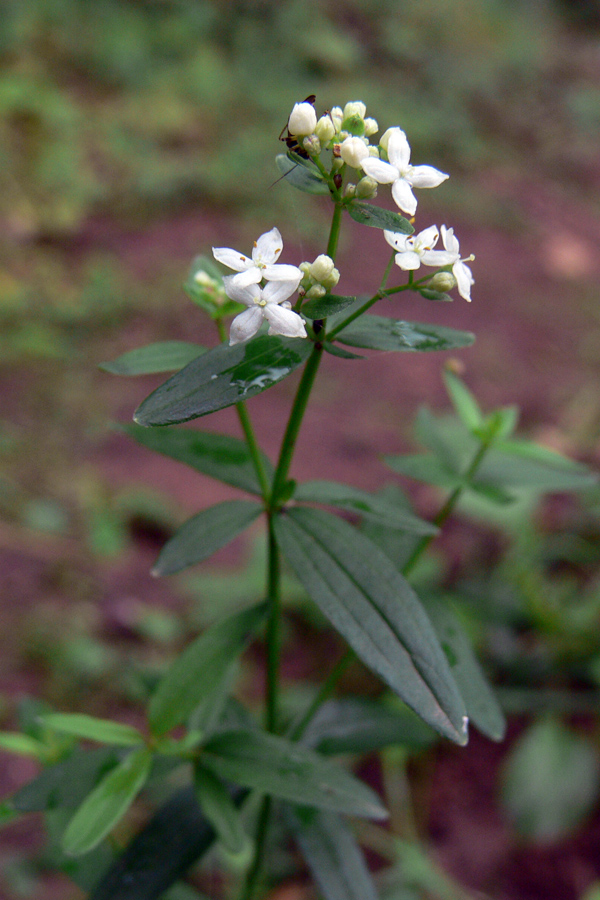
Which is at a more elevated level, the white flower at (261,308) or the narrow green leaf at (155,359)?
the white flower at (261,308)

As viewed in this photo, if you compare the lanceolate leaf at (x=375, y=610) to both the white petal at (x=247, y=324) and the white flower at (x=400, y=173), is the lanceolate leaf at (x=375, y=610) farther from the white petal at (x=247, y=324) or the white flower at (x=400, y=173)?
the white flower at (x=400, y=173)

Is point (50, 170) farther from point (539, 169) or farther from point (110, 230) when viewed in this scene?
point (539, 169)

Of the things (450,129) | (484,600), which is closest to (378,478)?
(484,600)

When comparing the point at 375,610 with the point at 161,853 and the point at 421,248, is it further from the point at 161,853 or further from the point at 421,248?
the point at 161,853

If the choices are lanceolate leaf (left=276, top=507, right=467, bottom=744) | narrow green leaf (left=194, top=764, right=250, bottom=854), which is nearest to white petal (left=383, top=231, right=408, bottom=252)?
lanceolate leaf (left=276, top=507, right=467, bottom=744)

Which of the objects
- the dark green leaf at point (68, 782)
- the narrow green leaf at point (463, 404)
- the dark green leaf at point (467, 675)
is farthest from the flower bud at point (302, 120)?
the dark green leaf at point (68, 782)

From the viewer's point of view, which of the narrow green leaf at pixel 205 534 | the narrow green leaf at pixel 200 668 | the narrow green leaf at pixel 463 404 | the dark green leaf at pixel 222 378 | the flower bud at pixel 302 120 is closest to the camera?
the dark green leaf at pixel 222 378

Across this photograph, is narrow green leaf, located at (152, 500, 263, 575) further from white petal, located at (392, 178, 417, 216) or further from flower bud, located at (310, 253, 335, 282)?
white petal, located at (392, 178, 417, 216)

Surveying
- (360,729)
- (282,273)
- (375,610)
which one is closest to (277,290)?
(282,273)
